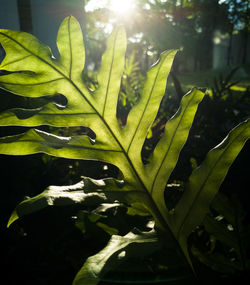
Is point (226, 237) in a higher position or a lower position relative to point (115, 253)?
lower

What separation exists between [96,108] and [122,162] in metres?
0.13

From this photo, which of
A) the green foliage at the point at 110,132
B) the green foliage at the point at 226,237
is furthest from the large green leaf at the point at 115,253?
the green foliage at the point at 226,237

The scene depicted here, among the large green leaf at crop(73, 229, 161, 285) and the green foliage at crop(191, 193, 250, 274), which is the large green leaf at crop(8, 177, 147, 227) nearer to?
the large green leaf at crop(73, 229, 161, 285)

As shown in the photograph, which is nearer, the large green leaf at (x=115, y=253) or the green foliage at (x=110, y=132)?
the large green leaf at (x=115, y=253)

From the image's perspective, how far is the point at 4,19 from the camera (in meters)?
10.2

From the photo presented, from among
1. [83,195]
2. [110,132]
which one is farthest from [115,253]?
[110,132]

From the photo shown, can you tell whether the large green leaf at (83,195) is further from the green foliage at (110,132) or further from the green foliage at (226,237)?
the green foliage at (226,237)

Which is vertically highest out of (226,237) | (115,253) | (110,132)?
(110,132)

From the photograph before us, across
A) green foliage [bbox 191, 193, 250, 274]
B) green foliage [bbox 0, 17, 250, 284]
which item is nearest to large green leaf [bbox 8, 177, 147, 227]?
green foliage [bbox 0, 17, 250, 284]

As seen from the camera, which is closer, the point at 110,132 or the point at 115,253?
the point at 115,253

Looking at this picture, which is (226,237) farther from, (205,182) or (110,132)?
(110,132)

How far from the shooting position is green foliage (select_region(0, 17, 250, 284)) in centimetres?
60

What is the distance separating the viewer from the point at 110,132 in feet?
2.19

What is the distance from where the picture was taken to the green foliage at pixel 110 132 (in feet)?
1.98
